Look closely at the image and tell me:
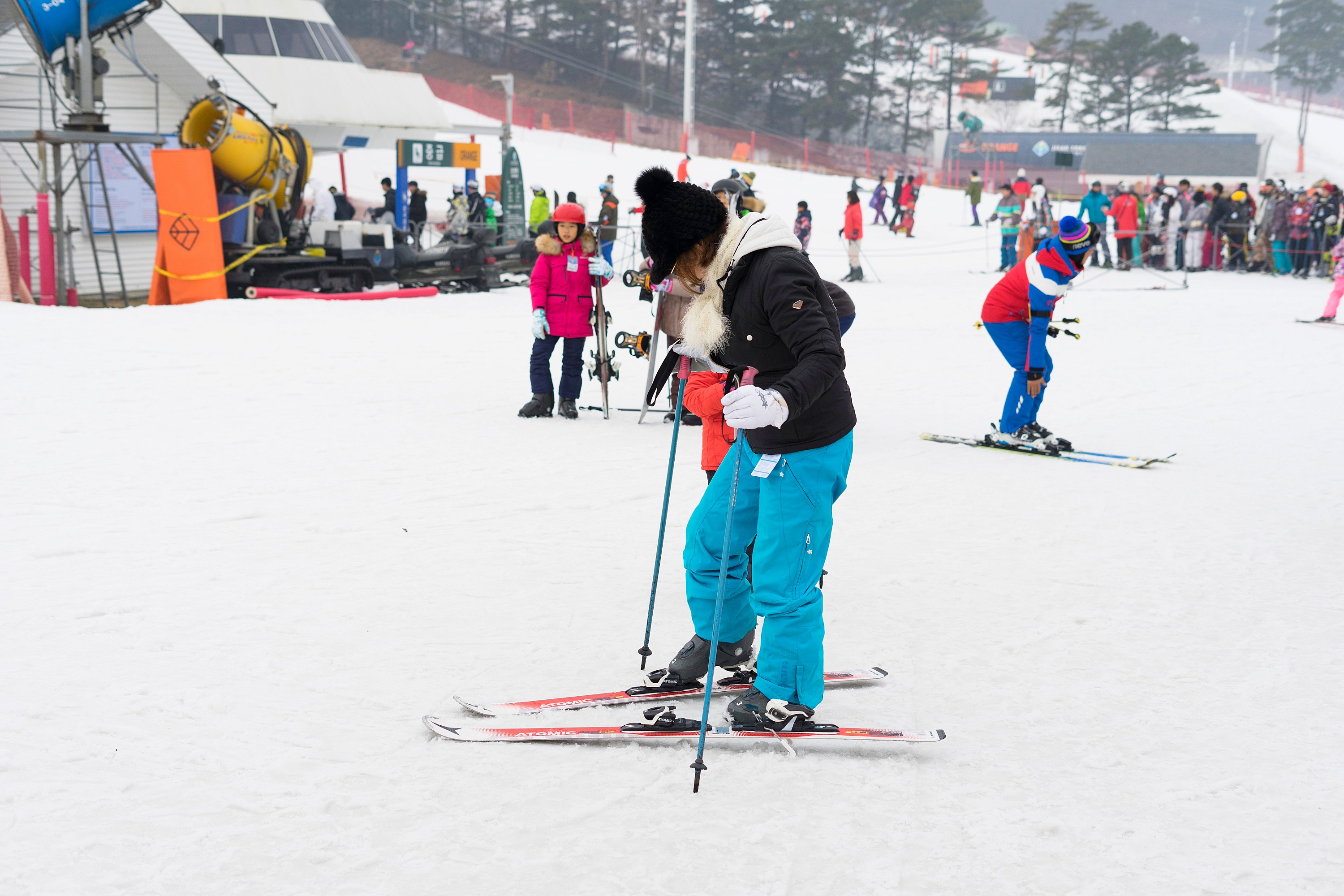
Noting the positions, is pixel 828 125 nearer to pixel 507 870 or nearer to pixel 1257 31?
pixel 507 870

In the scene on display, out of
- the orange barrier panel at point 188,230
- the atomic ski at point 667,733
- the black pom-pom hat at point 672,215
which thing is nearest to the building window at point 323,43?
the orange barrier panel at point 188,230

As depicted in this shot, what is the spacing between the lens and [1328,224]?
19.4m

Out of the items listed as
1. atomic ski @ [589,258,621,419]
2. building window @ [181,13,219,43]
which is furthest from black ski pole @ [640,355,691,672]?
building window @ [181,13,219,43]

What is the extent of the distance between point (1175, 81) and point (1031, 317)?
61202 millimetres

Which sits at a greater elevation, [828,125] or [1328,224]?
[828,125]

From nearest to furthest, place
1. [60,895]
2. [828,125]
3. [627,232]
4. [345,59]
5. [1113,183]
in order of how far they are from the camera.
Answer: [60,895] → [627,232] → [345,59] → [1113,183] → [828,125]

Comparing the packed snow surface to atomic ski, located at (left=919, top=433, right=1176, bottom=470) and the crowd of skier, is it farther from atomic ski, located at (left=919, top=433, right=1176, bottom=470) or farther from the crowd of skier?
the crowd of skier

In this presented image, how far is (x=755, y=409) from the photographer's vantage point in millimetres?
2719

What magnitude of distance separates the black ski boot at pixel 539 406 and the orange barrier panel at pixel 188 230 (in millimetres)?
7866

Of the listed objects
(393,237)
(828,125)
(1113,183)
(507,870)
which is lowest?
(507,870)

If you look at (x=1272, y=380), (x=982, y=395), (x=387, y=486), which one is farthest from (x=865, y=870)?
(x=1272, y=380)

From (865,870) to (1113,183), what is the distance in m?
36.4

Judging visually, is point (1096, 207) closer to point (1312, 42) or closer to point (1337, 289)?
point (1337, 289)

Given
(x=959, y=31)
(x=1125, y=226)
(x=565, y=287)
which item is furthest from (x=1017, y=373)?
(x=959, y=31)
